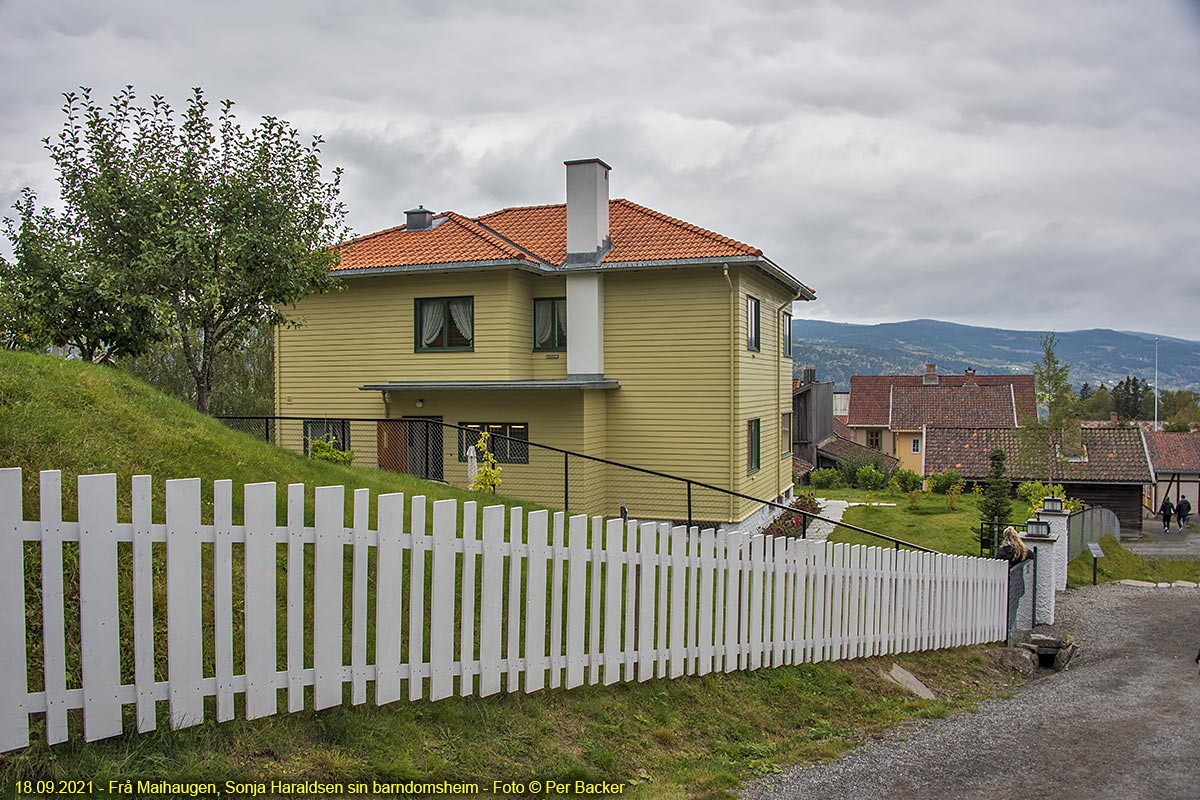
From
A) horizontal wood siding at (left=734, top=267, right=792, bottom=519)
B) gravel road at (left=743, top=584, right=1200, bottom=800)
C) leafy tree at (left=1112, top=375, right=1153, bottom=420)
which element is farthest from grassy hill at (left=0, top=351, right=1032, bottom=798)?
leafy tree at (left=1112, top=375, right=1153, bottom=420)

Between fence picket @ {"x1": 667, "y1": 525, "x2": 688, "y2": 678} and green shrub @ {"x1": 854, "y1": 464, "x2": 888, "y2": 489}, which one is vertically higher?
fence picket @ {"x1": 667, "y1": 525, "x2": 688, "y2": 678}

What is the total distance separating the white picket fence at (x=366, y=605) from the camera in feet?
14.5

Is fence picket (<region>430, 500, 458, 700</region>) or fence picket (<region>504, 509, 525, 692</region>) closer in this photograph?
fence picket (<region>430, 500, 458, 700</region>)

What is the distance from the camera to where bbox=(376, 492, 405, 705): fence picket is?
5.48m

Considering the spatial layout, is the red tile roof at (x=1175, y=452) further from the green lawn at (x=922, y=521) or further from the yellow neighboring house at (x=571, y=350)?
the yellow neighboring house at (x=571, y=350)

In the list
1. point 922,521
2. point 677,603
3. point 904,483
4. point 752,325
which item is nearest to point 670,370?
point 752,325

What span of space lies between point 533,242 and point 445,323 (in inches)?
121

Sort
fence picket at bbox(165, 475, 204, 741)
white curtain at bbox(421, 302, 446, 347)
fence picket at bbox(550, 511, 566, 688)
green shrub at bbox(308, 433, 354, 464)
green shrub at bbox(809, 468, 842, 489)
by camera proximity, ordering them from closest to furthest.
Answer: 1. fence picket at bbox(165, 475, 204, 741)
2. fence picket at bbox(550, 511, 566, 688)
3. green shrub at bbox(308, 433, 354, 464)
4. white curtain at bbox(421, 302, 446, 347)
5. green shrub at bbox(809, 468, 842, 489)

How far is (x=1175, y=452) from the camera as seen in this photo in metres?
65.7

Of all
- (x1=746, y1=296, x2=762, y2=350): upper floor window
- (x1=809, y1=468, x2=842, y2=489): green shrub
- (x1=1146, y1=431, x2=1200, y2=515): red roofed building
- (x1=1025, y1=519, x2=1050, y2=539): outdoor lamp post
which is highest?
(x1=746, y1=296, x2=762, y2=350): upper floor window

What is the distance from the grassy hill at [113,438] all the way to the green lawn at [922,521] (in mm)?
15335

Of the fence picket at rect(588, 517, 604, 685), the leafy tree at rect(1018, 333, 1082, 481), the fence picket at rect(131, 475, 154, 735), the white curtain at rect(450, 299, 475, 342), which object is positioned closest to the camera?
the fence picket at rect(131, 475, 154, 735)

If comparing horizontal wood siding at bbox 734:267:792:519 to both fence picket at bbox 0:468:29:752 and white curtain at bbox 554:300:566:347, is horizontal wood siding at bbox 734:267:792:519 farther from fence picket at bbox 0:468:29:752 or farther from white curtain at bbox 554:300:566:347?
fence picket at bbox 0:468:29:752

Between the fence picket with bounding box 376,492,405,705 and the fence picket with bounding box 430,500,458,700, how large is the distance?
22 cm
